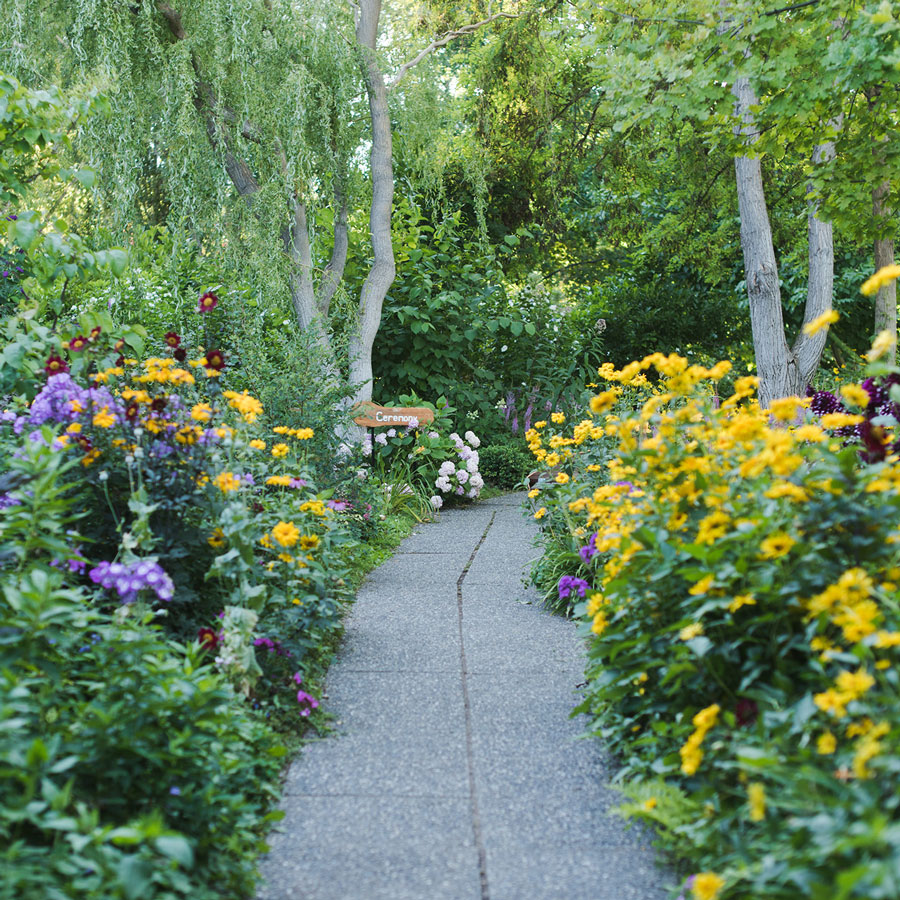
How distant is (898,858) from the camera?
54.7 inches

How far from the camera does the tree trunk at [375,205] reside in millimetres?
6711

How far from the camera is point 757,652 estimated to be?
2.24 m

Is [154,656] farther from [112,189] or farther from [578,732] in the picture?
[112,189]

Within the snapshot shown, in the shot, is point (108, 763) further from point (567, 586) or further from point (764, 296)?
point (764, 296)

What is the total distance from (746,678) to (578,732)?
1.00 m

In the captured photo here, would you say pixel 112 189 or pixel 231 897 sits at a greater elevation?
pixel 112 189

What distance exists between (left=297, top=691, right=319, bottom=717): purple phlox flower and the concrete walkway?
0.35ft

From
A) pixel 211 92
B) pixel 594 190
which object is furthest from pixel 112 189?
pixel 594 190

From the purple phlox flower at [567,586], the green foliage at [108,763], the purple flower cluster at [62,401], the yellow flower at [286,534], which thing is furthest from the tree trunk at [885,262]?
the green foliage at [108,763]

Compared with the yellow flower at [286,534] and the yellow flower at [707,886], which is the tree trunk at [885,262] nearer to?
the yellow flower at [286,534]

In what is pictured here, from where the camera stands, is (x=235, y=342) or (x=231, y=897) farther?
(x=235, y=342)

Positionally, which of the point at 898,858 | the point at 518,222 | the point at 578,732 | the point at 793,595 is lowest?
the point at 578,732

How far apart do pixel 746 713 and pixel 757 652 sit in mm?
164

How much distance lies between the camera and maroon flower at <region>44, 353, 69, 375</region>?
10.8ft
